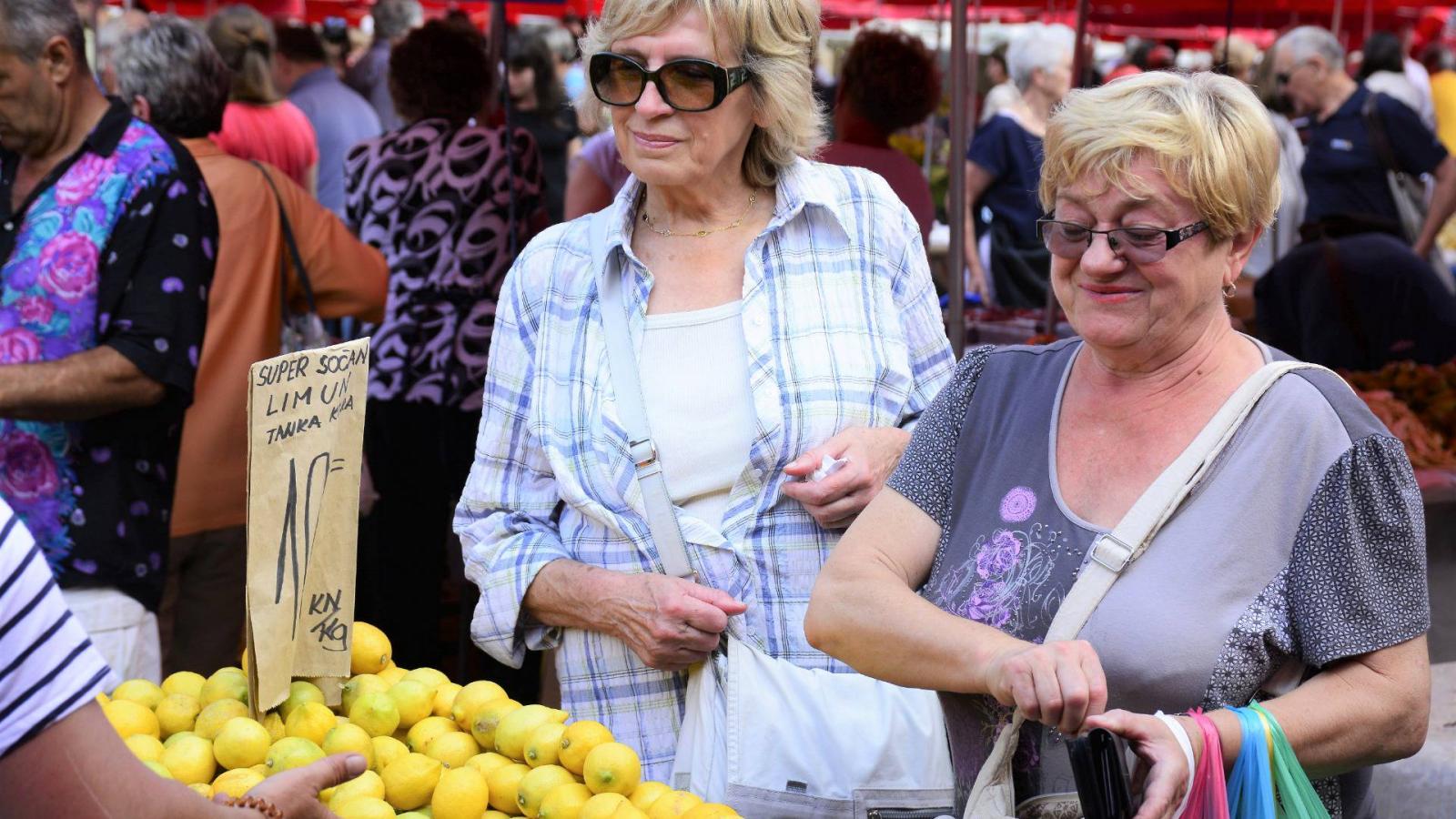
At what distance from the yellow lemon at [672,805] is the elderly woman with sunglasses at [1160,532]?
24 centimetres

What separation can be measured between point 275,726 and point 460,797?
27 centimetres

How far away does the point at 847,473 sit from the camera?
2.05m

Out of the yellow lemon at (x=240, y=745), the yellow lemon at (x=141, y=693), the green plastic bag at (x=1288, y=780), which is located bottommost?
the yellow lemon at (x=141, y=693)

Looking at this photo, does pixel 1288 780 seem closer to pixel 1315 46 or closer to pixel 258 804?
pixel 258 804

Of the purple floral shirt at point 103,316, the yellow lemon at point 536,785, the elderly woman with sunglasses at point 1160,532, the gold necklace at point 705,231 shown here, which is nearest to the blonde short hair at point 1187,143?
the elderly woman with sunglasses at point 1160,532

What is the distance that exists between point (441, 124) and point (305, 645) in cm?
264

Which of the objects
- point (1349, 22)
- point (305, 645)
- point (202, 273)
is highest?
point (202, 273)

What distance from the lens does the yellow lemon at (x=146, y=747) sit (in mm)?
1796

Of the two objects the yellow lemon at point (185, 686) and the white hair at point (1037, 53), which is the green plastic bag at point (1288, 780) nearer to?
the yellow lemon at point (185, 686)

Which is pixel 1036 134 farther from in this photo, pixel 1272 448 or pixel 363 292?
pixel 1272 448

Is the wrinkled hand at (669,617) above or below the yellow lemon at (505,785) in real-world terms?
above

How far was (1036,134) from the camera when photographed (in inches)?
277

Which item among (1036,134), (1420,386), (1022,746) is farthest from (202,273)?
(1036,134)

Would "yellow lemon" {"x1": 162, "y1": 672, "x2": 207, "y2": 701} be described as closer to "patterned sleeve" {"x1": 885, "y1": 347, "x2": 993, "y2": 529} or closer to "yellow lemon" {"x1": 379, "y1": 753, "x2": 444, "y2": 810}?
"yellow lemon" {"x1": 379, "y1": 753, "x2": 444, "y2": 810}
